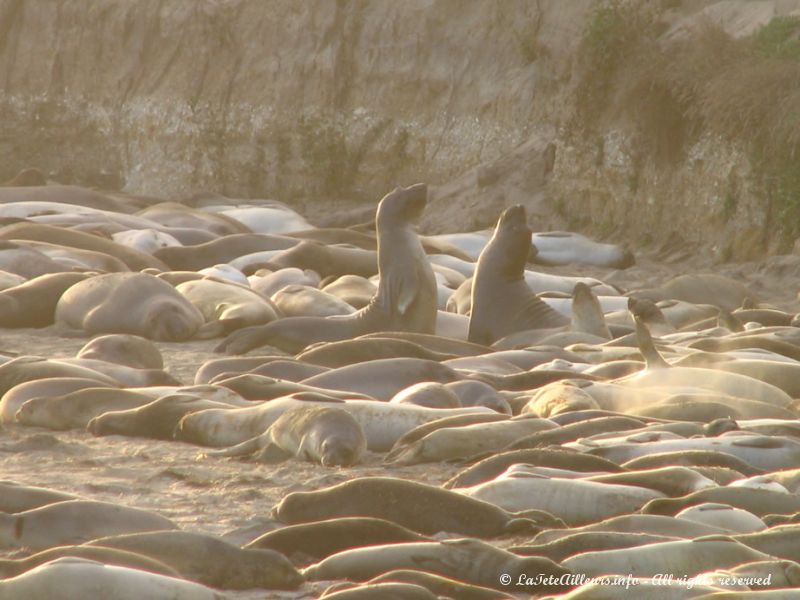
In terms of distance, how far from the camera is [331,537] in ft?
13.0

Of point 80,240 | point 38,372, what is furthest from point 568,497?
point 80,240

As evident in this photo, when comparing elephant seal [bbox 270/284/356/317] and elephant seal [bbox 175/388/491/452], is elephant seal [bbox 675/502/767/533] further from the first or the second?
elephant seal [bbox 270/284/356/317]

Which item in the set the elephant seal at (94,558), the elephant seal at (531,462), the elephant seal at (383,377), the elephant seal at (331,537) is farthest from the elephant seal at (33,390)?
the elephant seal at (94,558)

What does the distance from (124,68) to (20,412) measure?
1670cm

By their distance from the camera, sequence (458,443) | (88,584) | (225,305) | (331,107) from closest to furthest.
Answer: (88,584)
(458,443)
(225,305)
(331,107)

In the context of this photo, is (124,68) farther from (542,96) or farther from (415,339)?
(415,339)

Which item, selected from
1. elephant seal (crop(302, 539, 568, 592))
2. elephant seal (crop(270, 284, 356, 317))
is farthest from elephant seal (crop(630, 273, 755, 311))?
elephant seal (crop(302, 539, 568, 592))

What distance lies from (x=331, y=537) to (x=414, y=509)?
305 millimetres

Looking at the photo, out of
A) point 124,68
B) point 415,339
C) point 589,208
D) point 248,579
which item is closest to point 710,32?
point 589,208

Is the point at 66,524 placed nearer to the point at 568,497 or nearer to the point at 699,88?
the point at 568,497

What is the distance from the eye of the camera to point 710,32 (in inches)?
604

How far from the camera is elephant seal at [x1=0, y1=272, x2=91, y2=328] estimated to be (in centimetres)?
976

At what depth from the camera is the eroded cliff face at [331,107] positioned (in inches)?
683

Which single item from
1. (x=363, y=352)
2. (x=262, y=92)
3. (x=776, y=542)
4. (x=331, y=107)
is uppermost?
(x=262, y=92)
